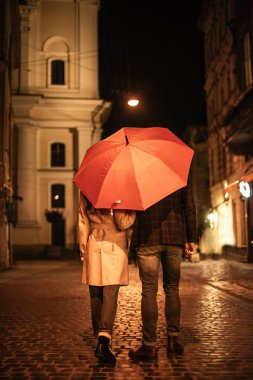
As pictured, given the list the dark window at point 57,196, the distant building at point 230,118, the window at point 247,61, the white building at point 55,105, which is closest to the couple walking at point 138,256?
the distant building at point 230,118

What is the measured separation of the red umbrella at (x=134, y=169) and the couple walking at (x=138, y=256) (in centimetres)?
22

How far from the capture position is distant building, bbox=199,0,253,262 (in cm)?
2162

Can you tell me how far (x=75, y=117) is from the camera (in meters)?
41.2

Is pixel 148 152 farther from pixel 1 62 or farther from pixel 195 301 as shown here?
pixel 1 62

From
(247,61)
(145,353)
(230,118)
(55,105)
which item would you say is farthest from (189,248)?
(55,105)

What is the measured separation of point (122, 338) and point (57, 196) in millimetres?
34733

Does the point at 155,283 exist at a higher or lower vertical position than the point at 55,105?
lower

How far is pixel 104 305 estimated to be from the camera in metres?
5.39

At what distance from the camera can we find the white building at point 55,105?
39750 millimetres

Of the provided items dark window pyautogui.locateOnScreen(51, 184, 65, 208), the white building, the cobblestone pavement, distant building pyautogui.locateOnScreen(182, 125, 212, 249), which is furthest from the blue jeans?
distant building pyautogui.locateOnScreen(182, 125, 212, 249)

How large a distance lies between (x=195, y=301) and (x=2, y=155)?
13971mm

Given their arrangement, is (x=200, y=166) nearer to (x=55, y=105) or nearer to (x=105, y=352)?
(x=55, y=105)

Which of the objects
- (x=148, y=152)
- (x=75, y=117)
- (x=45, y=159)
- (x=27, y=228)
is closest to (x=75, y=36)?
(x=75, y=117)

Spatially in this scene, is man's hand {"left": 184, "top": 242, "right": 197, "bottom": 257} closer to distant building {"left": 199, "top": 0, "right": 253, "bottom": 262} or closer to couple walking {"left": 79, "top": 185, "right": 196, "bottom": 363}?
couple walking {"left": 79, "top": 185, "right": 196, "bottom": 363}
